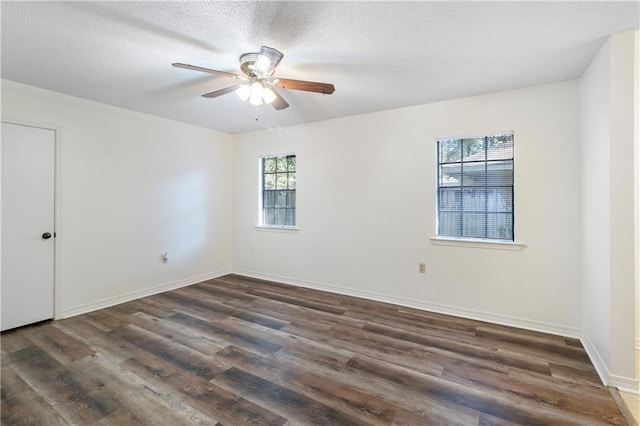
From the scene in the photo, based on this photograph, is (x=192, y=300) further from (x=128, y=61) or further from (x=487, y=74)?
(x=487, y=74)

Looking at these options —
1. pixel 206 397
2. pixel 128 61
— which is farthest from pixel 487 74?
pixel 206 397

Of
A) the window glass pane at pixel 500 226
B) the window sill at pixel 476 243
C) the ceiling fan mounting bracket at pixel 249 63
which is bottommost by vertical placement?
the window sill at pixel 476 243

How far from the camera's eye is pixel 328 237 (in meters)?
4.42

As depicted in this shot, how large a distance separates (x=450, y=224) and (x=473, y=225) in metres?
0.25

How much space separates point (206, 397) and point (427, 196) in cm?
303

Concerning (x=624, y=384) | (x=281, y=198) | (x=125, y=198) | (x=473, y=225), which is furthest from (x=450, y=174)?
(x=125, y=198)

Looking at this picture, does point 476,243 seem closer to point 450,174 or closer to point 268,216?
point 450,174

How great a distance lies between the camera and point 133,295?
404cm

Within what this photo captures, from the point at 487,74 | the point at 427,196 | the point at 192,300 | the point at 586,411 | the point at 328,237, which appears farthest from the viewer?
the point at 328,237

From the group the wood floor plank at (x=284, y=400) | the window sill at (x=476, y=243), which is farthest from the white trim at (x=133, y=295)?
the window sill at (x=476, y=243)

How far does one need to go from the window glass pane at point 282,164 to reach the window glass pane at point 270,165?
11 cm

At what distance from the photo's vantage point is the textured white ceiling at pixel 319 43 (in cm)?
187

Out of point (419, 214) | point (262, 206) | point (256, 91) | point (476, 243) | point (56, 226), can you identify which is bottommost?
point (476, 243)

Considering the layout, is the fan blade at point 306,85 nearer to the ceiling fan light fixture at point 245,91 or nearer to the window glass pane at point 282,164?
the ceiling fan light fixture at point 245,91
